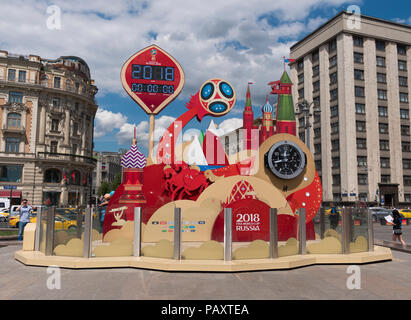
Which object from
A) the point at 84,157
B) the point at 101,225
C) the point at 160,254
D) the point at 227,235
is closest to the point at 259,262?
the point at 227,235

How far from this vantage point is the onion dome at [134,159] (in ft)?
48.7

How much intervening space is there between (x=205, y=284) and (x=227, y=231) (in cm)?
204

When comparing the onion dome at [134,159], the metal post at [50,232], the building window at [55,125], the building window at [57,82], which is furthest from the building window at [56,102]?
the metal post at [50,232]

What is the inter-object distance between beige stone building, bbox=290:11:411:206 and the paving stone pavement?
1851 inches

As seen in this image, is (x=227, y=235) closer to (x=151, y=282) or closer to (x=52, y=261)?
(x=151, y=282)

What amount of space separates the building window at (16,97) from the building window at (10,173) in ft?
29.2

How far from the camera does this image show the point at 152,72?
16.5 m

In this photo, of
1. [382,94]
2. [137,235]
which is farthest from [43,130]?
[382,94]

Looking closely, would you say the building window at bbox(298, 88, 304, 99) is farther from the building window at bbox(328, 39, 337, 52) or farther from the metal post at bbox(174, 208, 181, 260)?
the metal post at bbox(174, 208, 181, 260)

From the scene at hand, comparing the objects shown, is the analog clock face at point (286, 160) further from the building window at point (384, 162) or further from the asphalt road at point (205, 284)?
the building window at point (384, 162)

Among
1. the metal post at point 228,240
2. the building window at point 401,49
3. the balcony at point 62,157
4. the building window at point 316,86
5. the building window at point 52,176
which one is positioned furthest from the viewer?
the building window at point 316,86

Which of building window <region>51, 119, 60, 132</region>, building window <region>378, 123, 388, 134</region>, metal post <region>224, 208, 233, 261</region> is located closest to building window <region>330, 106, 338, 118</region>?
building window <region>378, 123, 388, 134</region>

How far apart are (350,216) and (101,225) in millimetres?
8174

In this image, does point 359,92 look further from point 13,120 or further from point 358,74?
point 13,120
